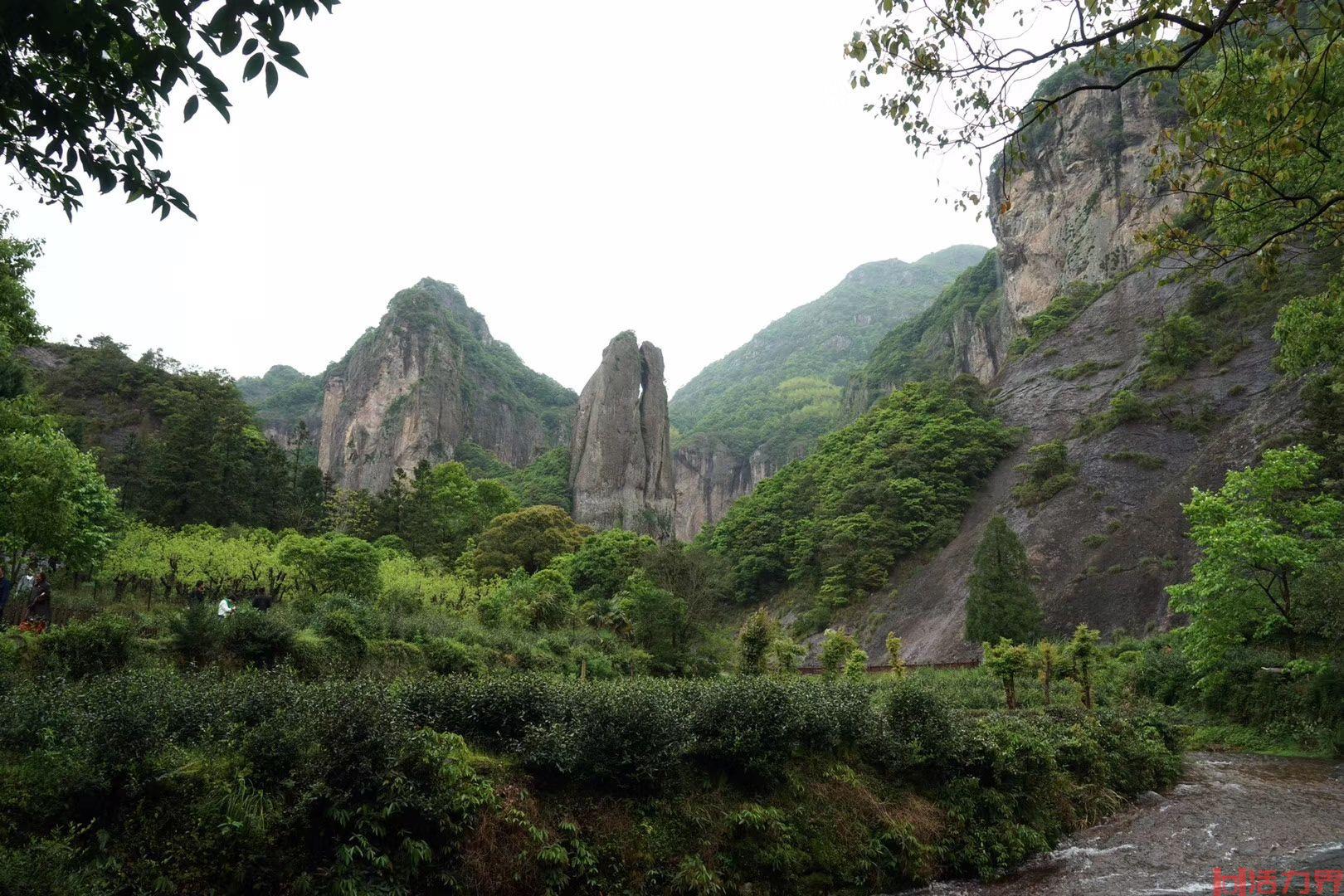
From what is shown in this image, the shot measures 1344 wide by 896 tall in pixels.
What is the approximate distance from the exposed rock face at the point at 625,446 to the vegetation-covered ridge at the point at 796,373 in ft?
95.0

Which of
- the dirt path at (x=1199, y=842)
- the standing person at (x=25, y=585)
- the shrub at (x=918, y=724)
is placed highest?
the standing person at (x=25, y=585)

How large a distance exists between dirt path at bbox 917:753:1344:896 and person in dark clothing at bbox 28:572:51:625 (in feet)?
45.9

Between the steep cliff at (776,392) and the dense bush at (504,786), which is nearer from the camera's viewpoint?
the dense bush at (504,786)

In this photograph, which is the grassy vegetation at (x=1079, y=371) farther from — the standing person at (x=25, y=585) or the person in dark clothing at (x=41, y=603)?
the standing person at (x=25, y=585)

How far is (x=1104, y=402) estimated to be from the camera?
41.8 metres

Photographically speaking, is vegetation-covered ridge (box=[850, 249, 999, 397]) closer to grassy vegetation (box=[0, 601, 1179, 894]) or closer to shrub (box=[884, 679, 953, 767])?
shrub (box=[884, 679, 953, 767])

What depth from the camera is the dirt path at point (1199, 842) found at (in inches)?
304

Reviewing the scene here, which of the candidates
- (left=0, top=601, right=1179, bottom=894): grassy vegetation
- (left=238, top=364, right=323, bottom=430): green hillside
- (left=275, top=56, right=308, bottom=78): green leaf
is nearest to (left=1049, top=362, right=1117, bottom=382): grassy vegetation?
(left=0, top=601, right=1179, bottom=894): grassy vegetation

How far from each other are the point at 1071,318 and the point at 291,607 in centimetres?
5170

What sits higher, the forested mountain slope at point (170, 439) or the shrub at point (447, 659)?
the forested mountain slope at point (170, 439)

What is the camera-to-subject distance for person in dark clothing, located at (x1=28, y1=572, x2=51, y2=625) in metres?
12.4

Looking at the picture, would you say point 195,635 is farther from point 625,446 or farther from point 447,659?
point 625,446

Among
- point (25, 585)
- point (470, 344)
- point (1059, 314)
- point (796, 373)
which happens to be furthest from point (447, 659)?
point (796, 373)

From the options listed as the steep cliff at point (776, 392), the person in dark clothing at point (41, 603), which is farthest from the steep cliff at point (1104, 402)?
the steep cliff at point (776, 392)
